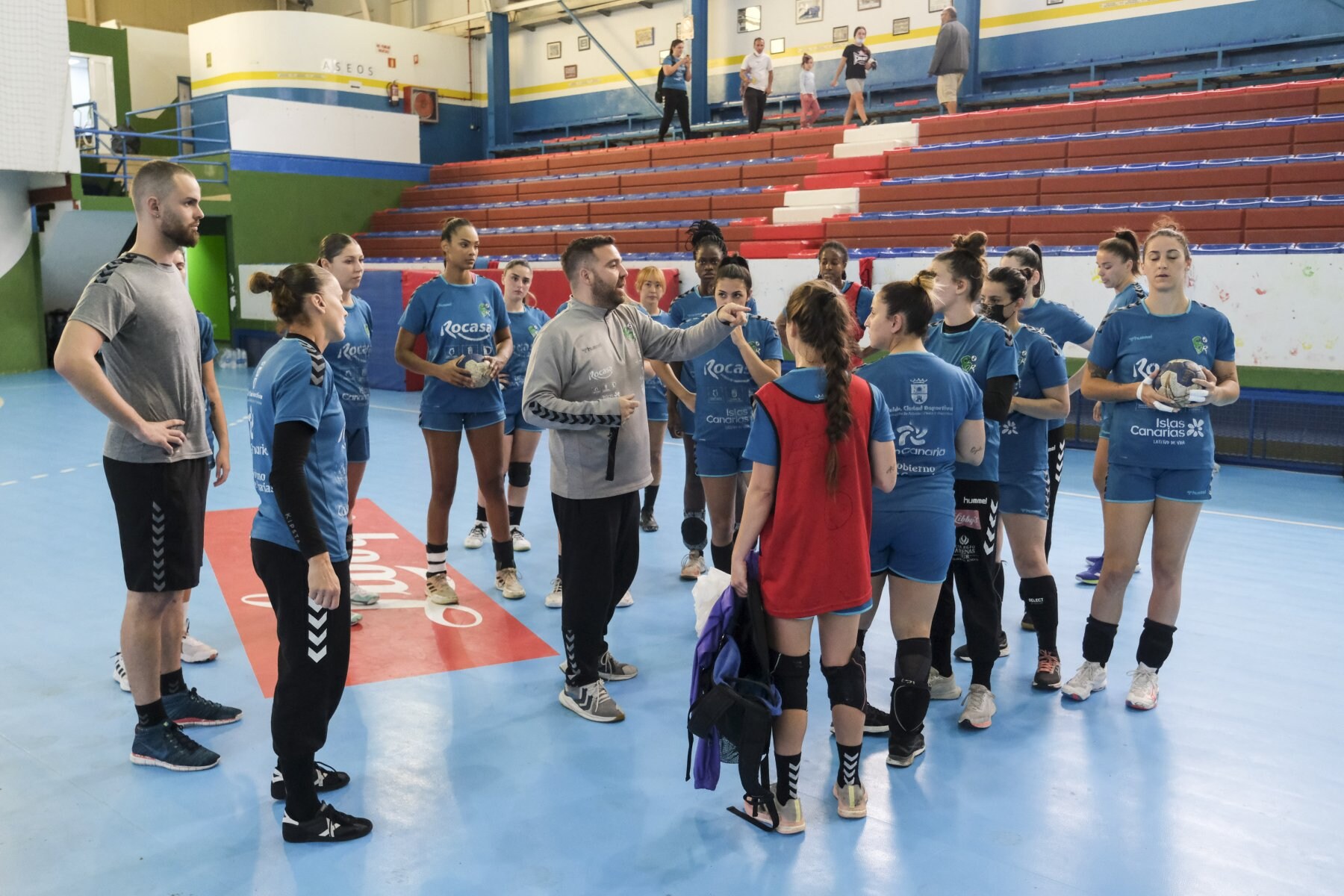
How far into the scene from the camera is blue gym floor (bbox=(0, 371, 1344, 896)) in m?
2.89

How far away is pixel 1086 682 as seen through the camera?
162 inches

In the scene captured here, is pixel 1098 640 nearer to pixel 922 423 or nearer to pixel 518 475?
pixel 922 423

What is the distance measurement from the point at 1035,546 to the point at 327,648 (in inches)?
108

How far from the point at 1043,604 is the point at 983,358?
1140mm

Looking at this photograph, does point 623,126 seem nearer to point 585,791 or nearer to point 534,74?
point 534,74

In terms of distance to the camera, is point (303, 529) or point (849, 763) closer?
point (303, 529)

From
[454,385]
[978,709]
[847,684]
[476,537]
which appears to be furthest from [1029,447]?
[476,537]

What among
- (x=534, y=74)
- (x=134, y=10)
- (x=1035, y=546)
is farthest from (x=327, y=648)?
(x=134, y=10)

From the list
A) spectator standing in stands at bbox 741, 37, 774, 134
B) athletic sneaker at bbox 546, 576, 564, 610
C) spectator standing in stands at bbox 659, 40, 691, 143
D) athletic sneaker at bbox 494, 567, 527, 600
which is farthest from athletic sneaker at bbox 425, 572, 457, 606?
spectator standing in stands at bbox 659, 40, 691, 143

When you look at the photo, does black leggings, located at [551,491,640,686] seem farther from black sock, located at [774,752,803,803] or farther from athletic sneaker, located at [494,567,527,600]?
athletic sneaker, located at [494,567,527,600]

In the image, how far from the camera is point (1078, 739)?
3.75 metres

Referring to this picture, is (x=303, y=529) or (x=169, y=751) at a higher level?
(x=303, y=529)

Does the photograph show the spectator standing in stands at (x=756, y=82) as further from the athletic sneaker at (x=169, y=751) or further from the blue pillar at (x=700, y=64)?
the athletic sneaker at (x=169, y=751)

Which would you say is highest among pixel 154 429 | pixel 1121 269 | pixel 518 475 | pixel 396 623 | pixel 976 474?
pixel 1121 269
